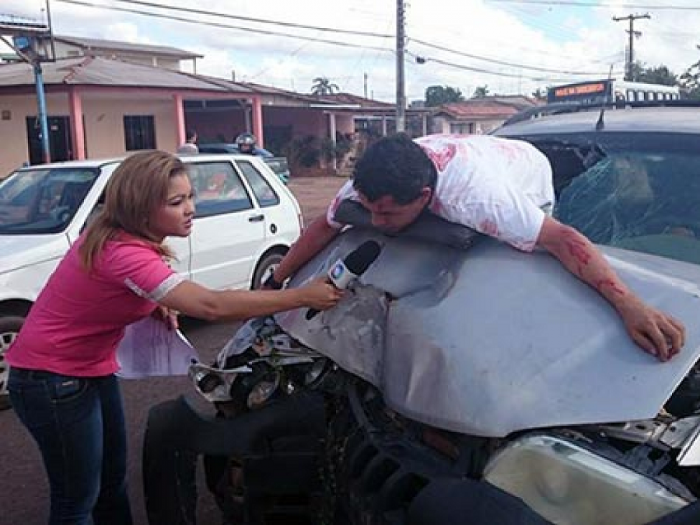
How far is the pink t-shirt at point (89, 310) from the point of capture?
2615 millimetres

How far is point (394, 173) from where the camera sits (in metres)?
2.62

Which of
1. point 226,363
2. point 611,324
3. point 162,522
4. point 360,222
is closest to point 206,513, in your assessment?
point 162,522

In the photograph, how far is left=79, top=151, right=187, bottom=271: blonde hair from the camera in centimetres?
268

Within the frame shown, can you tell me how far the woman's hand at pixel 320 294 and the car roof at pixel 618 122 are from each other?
1843mm

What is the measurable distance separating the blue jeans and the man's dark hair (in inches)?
Answer: 46.7

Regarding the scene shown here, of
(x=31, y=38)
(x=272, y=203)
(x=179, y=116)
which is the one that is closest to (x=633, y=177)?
(x=272, y=203)

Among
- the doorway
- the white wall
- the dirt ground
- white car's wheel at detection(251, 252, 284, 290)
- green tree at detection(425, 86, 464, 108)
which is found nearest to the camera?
white car's wheel at detection(251, 252, 284, 290)

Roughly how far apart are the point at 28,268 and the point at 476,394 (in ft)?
13.8

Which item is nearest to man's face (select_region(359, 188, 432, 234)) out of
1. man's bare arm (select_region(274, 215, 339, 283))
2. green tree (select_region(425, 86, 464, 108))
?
man's bare arm (select_region(274, 215, 339, 283))

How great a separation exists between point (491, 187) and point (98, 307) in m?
1.36

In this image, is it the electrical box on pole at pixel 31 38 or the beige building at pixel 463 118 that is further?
the beige building at pixel 463 118

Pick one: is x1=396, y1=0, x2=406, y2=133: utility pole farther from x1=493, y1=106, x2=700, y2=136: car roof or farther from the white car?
x1=493, y1=106, x2=700, y2=136: car roof

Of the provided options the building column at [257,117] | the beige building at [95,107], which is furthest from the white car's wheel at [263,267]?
the building column at [257,117]

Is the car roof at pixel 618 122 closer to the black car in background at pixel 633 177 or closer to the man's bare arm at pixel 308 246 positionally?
the black car in background at pixel 633 177
